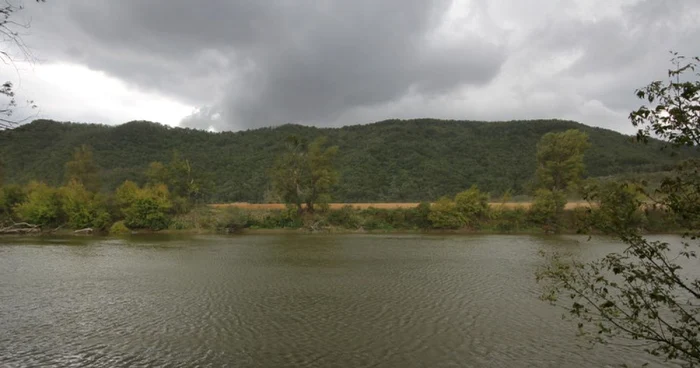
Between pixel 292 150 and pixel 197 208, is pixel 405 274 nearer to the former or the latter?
pixel 292 150

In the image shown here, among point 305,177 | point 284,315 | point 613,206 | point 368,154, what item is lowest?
point 284,315

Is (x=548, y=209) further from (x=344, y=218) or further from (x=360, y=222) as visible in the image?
(x=344, y=218)

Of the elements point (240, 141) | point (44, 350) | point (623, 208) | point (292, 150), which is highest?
point (240, 141)

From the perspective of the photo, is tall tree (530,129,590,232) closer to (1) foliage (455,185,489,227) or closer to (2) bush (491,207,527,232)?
(2) bush (491,207,527,232)

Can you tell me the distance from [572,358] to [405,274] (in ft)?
39.4

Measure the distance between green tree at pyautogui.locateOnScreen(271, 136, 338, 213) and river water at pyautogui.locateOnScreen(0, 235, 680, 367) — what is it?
2849 cm

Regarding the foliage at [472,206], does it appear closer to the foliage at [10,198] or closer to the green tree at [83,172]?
the green tree at [83,172]

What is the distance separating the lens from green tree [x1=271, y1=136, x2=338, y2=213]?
55312mm

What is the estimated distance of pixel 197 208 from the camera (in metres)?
58.8

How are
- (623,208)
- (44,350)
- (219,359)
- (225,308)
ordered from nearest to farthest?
1. (623,208)
2. (219,359)
3. (44,350)
4. (225,308)

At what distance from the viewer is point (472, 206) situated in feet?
176

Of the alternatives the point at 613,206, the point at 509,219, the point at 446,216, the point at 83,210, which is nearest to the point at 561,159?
the point at 509,219

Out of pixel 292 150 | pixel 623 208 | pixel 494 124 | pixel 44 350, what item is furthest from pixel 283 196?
pixel 494 124

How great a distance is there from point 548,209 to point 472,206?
8.91 m
